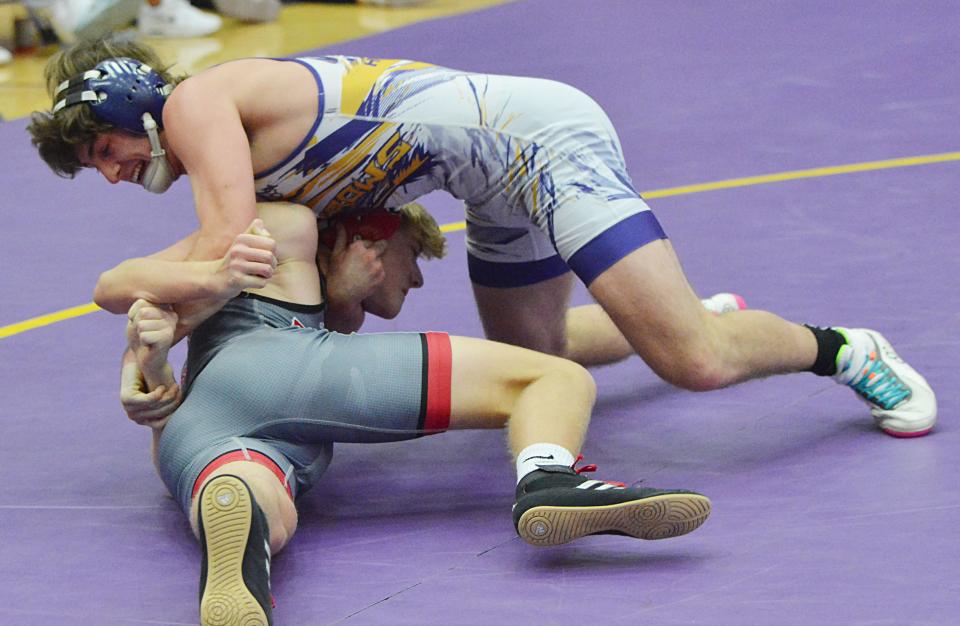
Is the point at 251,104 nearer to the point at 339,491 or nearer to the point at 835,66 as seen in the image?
the point at 339,491

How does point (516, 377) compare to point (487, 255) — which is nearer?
point (516, 377)

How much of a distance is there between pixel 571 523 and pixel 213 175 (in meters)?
1.11

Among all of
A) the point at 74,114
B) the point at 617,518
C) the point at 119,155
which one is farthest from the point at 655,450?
the point at 74,114

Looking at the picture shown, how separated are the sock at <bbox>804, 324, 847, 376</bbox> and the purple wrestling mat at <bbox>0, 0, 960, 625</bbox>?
13 centimetres

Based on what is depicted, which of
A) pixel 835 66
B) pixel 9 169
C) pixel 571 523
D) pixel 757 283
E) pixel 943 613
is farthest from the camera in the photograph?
pixel 835 66

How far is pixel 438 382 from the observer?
11.1 ft

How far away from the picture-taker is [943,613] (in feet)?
9.39

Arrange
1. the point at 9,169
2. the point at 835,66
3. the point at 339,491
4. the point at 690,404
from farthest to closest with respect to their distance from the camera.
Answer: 1. the point at 835,66
2. the point at 9,169
3. the point at 690,404
4. the point at 339,491

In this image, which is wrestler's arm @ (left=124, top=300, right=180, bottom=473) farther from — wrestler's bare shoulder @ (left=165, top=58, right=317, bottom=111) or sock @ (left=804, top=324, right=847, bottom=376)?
sock @ (left=804, top=324, right=847, bottom=376)

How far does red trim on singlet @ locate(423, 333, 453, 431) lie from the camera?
3398 mm

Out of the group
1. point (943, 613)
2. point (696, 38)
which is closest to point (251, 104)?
point (943, 613)

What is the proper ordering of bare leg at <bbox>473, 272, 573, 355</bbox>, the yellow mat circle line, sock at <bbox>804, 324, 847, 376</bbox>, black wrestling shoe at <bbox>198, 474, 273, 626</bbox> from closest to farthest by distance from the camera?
black wrestling shoe at <bbox>198, 474, 273, 626</bbox>
sock at <bbox>804, 324, 847, 376</bbox>
bare leg at <bbox>473, 272, 573, 355</bbox>
the yellow mat circle line

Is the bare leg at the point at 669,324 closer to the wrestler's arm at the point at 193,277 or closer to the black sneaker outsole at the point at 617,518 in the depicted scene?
the black sneaker outsole at the point at 617,518

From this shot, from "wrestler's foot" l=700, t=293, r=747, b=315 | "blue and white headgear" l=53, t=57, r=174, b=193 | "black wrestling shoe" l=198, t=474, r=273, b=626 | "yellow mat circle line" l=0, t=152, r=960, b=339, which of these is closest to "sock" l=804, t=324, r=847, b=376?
"wrestler's foot" l=700, t=293, r=747, b=315
